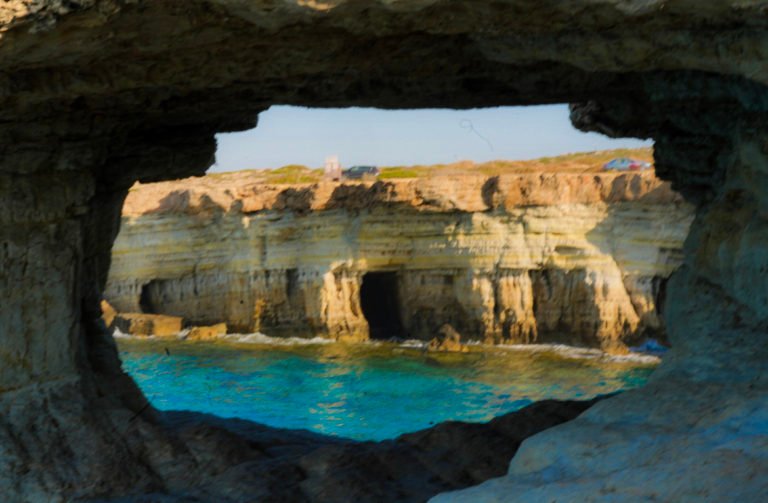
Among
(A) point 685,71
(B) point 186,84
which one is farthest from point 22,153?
(A) point 685,71

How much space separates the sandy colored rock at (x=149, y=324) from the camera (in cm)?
3841

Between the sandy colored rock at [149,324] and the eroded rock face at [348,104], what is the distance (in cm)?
2703

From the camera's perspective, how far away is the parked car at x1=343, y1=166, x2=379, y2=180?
48.5m

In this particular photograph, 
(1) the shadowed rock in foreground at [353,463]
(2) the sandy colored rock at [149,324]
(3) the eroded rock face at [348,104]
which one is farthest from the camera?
(2) the sandy colored rock at [149,324]

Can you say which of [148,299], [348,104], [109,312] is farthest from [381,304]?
[348,104]

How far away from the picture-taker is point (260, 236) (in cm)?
3750

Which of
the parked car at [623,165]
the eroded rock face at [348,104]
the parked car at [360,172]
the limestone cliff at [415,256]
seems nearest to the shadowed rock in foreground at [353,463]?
the eroded rock face at [348,104]

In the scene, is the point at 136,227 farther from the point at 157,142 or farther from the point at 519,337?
the point at 157,142

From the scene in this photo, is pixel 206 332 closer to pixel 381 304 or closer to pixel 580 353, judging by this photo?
pixel 381 304

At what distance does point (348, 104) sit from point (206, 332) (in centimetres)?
2875

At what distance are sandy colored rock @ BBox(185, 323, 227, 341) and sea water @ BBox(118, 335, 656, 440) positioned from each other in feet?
1.76

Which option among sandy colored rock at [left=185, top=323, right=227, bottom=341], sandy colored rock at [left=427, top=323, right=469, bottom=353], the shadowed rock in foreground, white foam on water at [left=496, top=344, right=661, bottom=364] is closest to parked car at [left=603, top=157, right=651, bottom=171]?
white foam on water at [left=496, top=344, right=661, bottom=364]

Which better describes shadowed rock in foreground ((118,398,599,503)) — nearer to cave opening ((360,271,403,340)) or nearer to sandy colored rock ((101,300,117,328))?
cave opening ((360,271,403,340))

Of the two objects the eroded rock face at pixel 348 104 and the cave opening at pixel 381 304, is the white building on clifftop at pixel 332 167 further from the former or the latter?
the eroded rock face at pixel 348 104
